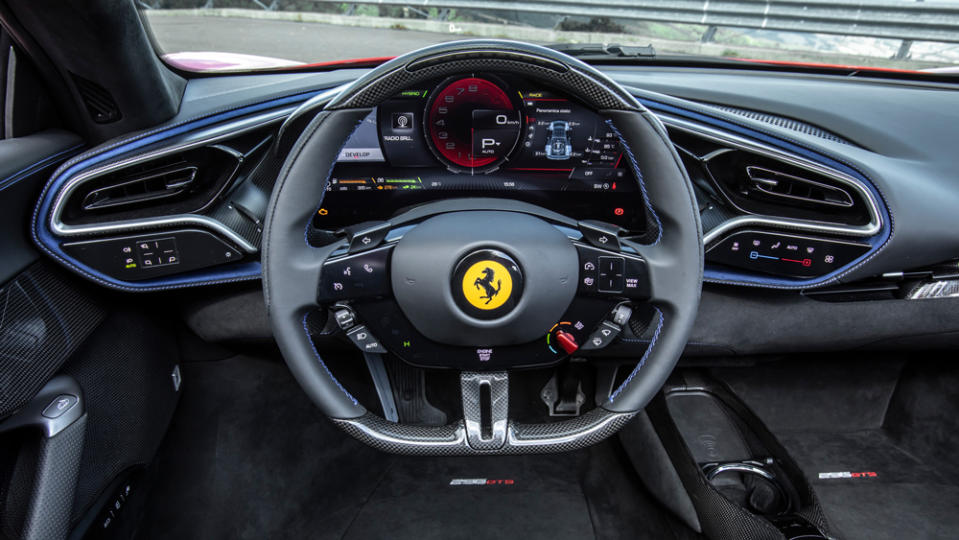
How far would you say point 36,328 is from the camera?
1589 millimetres

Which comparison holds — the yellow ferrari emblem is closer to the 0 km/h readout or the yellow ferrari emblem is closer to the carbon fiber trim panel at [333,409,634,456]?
the carbon fiber trim panel at [333,409,634,456]

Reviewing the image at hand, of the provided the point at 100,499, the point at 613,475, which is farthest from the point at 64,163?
the point at 613,475

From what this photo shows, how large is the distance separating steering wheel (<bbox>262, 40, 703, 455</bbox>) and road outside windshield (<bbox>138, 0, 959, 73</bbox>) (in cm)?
100

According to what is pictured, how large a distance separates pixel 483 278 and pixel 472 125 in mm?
513

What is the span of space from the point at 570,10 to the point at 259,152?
231cm

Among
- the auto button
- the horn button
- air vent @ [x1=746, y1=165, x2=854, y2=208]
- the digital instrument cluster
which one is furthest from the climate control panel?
the auto button

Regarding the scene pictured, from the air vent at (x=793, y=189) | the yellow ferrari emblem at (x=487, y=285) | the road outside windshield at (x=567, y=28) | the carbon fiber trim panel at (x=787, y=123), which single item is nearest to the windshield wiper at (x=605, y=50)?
the road outside windshield at (x=567, y=28)

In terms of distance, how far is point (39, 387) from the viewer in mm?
1568

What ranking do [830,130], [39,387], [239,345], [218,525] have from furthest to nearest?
[239,345] → [218,525] → [830,130] → [39,387]

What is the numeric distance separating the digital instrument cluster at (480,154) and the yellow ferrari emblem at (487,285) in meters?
0.42

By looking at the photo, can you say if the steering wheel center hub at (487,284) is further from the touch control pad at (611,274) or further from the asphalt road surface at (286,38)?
the asphalt road surface at (286,38)

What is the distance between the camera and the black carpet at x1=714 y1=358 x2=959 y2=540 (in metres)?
2.04

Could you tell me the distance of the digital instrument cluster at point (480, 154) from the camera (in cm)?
163

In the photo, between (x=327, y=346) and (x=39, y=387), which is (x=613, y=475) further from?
(x=39, y=387)
